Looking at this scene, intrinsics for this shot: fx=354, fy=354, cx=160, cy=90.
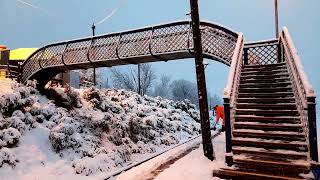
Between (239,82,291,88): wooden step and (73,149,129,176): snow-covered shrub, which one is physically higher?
(239,82,291,88): wooden step

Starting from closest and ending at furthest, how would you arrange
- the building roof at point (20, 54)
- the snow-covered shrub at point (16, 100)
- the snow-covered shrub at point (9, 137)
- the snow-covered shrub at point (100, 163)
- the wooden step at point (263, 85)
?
the wooden step at point (263, 85) → the snow-covered shrub at point (9, 137) → the snow-covered shrub at point (100, 163) → the snow-covered shrub at point (16, 100) → the building roof at point (20, 54)

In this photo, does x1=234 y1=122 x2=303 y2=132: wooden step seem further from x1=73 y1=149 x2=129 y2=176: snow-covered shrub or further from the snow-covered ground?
x1=73 y1=149 x2=129 y2=176: snow-covered shrub

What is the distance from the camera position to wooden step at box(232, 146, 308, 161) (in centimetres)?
903

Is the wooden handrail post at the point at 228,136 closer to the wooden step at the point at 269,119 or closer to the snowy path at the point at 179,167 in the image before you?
the snowy path at the point at 179,167

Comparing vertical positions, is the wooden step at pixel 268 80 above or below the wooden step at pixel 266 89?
above

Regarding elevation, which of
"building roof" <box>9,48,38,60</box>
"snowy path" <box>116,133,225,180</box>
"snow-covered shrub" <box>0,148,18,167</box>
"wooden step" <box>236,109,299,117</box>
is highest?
"building roof" <box>9,48,38,60</box>

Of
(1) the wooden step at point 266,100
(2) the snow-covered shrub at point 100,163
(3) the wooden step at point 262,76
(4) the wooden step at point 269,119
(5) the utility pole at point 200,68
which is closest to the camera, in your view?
(4) the wooden step at point 269,119

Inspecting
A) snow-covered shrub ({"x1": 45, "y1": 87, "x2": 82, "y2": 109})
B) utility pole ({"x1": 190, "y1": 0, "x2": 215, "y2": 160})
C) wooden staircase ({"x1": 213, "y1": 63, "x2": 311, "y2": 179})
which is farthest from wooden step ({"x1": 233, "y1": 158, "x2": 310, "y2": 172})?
snow-covered shrub ({"x1": 45, "y1": 87, "x2": 82, "y2": 109})

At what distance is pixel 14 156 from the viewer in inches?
546

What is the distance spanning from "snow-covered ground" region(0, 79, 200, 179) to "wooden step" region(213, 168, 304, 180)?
20.6ft

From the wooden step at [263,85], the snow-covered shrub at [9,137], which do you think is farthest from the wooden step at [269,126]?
the snow-covered shrub at [9,137]

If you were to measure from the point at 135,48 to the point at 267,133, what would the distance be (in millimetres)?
8291

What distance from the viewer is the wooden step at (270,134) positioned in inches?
378

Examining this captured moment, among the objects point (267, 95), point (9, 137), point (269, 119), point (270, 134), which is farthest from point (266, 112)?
point (9, 137)
